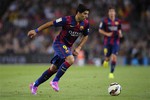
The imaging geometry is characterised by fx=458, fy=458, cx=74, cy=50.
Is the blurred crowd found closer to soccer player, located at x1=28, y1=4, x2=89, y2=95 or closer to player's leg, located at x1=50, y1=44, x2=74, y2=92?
soccer player, located at x1=28, y1=4, x2=89, y2=95

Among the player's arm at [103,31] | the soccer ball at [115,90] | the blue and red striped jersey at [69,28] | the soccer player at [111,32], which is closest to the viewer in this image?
the soccer ball at [115,90]

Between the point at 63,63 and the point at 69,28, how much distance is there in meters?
0.94

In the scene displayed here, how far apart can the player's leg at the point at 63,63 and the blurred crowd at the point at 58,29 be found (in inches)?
730

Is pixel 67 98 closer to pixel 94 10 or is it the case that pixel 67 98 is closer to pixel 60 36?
pixel 60 36

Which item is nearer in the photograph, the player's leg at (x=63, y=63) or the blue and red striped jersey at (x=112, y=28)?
the player's leg at (x=63, y=63)

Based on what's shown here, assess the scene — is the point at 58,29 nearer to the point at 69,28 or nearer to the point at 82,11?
the point at 69,28

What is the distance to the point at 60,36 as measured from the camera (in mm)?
12234

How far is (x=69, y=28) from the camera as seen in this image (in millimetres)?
12047

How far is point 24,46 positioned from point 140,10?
8.59 meters

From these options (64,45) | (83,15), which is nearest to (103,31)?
(64,45)

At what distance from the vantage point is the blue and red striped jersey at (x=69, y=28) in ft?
39.2

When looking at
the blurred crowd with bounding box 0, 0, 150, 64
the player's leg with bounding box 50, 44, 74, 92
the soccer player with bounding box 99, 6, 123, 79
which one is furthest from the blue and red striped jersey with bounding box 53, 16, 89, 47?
the blurred crowd with bounding box 0, 0, 150, 64

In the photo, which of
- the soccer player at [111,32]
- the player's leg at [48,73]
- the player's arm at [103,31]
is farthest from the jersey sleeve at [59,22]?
the soccer player at [111,32]

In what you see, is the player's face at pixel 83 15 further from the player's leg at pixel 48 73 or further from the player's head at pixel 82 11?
the player's leg at pixel 48 73
